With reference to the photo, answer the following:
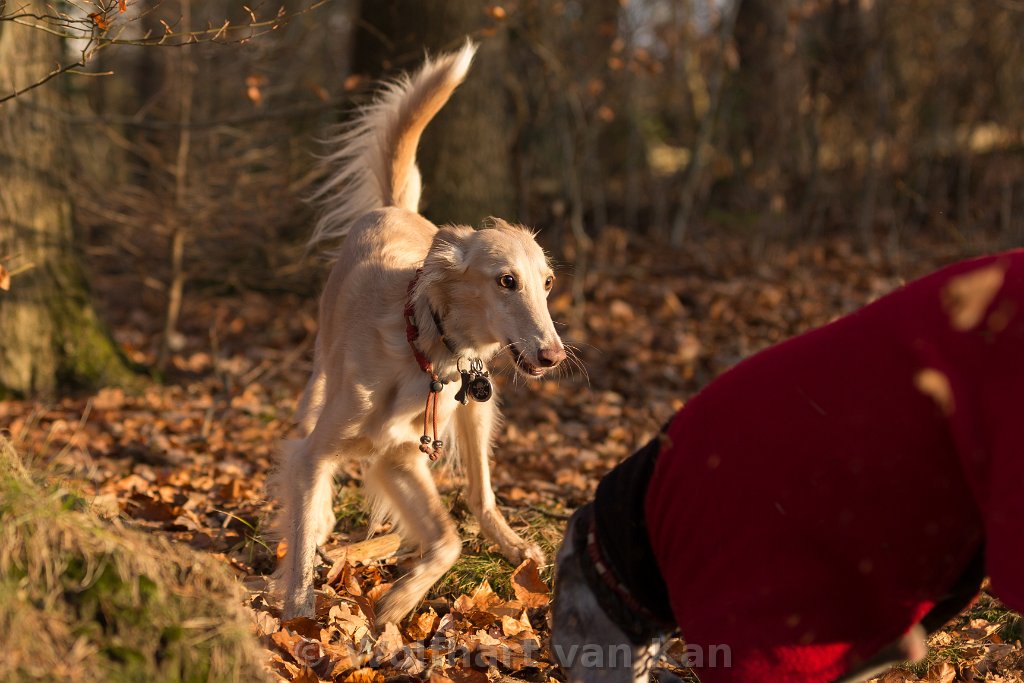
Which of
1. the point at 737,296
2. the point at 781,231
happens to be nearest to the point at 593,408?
the point at 737,296

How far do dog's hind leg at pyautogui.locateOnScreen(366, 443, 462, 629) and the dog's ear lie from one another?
691mm

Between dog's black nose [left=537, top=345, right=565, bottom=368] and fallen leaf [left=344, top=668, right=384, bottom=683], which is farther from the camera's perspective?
dog's black nose [left=537, top=345, right=565, bottom=368]

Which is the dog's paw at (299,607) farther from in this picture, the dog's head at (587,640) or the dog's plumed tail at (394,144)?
the dog's plumed tail at (394,144)

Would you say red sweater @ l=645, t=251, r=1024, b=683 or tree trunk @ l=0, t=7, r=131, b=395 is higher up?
tree trunk @ l=0, t=7, r=131, b=395

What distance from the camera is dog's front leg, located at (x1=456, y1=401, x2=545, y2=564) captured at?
431cm

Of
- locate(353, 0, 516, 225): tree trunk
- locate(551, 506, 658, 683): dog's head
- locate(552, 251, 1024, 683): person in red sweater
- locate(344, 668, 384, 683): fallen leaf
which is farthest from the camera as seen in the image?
locate(353, 0, 516, 225): tree trunk

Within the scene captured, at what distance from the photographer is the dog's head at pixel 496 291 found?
3.67 metres

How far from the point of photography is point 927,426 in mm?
1998

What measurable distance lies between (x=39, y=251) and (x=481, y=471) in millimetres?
3246

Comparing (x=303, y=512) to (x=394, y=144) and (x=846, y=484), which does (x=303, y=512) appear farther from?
(x=846, y=484)

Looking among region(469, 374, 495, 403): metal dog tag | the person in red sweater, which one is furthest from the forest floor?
A: the person in red sweater

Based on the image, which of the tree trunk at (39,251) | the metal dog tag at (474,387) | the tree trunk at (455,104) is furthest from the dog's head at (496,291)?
the tree trunk at (455,104)

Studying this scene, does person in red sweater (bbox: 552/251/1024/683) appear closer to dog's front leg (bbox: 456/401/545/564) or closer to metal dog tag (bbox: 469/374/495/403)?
metal dog tag (bbox: 469/374/495/403)

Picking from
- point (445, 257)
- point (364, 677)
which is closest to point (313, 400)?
point (445, 257)
